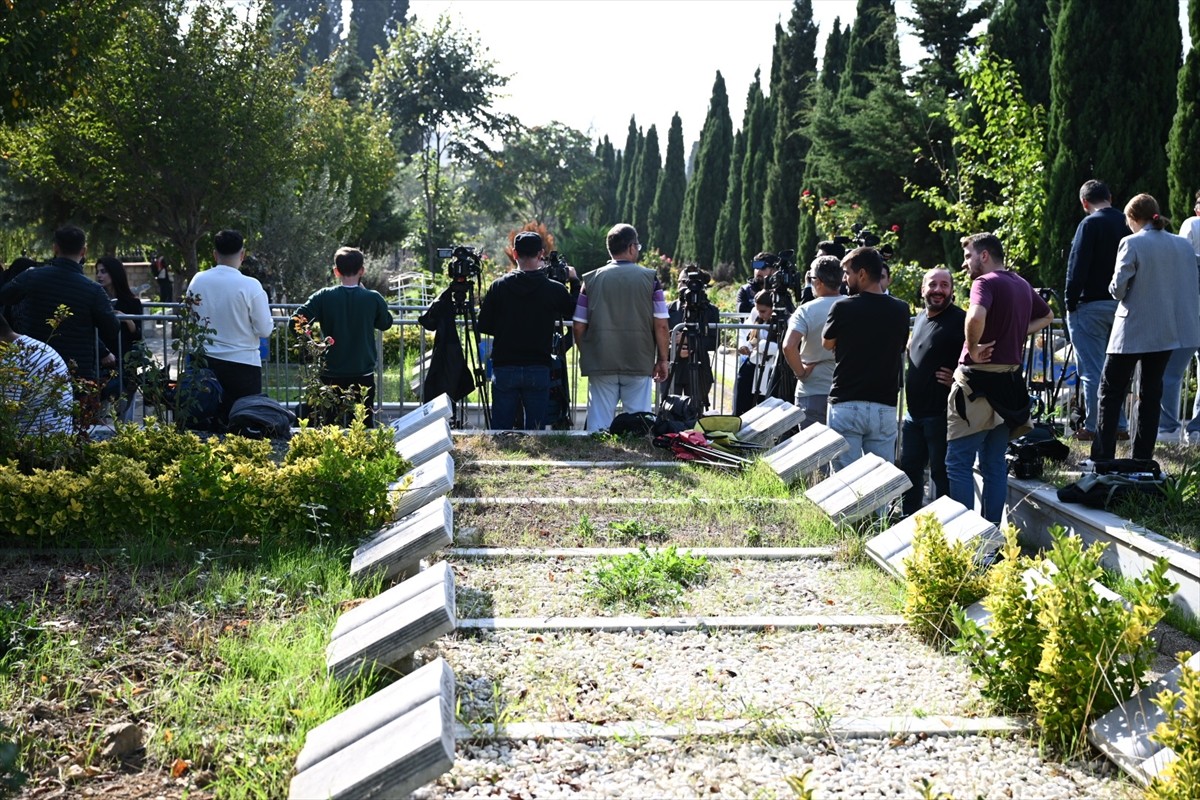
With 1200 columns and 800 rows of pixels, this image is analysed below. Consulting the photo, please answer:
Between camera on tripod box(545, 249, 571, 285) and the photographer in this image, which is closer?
the photographer

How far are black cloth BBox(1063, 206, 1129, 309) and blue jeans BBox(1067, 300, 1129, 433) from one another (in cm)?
9

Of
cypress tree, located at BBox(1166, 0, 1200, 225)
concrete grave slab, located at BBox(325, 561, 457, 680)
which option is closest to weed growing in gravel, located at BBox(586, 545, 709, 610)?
concrete grave slab, located at BBox(325, 561, 457, 680)

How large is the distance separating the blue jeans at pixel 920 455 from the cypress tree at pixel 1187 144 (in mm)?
6798

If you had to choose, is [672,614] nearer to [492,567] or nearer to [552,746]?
[492,567]

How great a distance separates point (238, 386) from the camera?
8453mm

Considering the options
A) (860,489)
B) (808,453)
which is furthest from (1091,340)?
(860,489)

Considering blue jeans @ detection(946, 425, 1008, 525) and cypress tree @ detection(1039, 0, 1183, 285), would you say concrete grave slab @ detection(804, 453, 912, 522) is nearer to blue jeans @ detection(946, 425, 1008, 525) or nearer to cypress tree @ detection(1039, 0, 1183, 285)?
blue jeans @ detection(946, 425, 1008, 525)

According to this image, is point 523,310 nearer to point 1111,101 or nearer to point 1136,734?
point 1136,734

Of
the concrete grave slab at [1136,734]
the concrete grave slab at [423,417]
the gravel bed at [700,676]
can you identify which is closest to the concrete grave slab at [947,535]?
the gravel bed at [700,676]

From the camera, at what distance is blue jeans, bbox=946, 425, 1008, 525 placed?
22.3 feet

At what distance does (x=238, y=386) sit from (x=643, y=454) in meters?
3.09

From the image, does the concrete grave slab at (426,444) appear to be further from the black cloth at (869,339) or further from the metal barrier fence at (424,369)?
the black cloth at (869,339)

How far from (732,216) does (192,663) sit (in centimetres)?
3345

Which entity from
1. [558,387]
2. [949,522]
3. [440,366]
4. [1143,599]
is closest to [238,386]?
[440,366]
